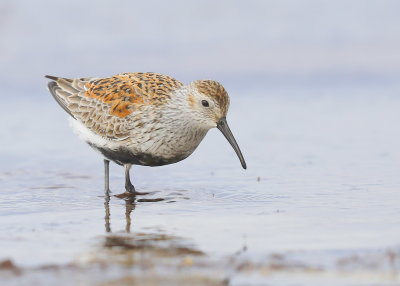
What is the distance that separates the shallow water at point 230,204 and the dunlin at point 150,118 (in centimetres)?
43

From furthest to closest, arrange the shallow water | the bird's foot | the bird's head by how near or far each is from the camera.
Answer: the bird's foot
the bird's head
the shallow water

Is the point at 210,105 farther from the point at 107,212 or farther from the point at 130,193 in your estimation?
the point at 107,212

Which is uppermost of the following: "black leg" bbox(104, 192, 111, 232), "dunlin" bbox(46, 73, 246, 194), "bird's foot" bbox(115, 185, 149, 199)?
"dunlin" bbox(46, 73, 246, 194)

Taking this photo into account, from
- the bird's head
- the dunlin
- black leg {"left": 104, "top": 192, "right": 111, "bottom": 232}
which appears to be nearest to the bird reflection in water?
black leg {"left": 104, "top": 192, "right": 111, "bottom": 232}

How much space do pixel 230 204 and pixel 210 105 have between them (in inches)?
38.2

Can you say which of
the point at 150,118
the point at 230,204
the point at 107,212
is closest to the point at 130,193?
the point at 150,118

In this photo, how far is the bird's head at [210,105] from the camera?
8.05 meters

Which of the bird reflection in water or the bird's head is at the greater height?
the bird's head

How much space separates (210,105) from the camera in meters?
8.08

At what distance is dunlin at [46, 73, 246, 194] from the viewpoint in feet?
26.8

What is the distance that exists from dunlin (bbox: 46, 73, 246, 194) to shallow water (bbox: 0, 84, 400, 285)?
0.43m

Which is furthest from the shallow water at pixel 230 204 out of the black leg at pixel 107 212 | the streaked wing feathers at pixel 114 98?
the streaked wing feathers at pixel 114 98

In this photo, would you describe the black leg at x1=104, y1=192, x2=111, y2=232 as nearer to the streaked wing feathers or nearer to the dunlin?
the dunlin

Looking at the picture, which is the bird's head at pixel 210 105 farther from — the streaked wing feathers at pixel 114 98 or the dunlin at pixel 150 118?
the streaked wing feathers at pixel 114 98
